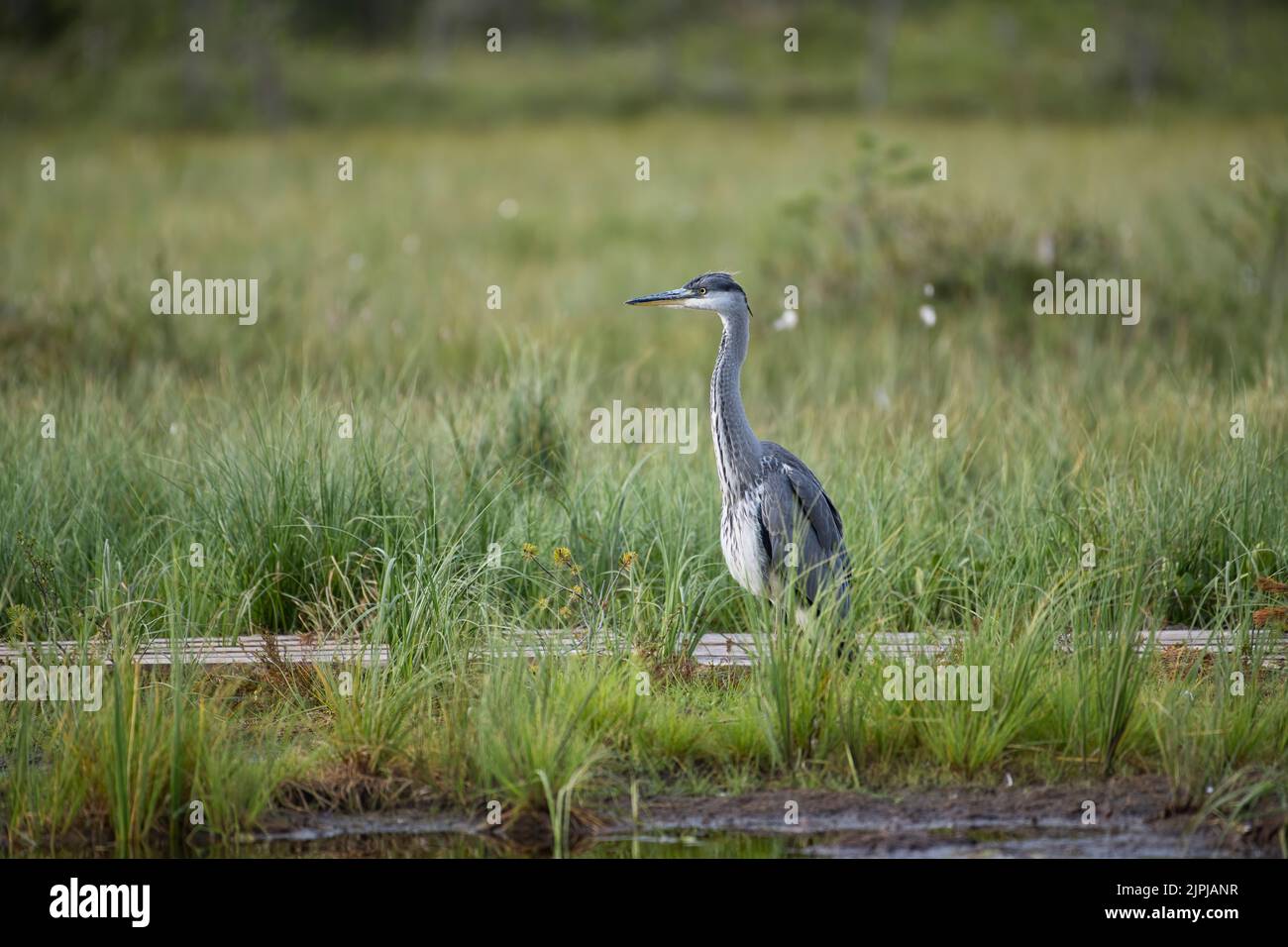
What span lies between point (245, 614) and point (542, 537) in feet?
4.61

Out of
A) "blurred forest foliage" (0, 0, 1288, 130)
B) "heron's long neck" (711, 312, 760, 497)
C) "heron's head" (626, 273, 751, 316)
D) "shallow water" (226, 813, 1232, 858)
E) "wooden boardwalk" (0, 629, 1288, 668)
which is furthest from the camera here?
"blurred forest foliage" (0, 0, 1288, 130)

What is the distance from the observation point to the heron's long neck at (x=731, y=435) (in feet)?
20.7

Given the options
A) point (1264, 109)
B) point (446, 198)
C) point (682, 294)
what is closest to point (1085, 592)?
point (682, 294)

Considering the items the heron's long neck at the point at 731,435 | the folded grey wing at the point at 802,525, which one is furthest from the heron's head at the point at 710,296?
the folded grey wing at the point at 802,525

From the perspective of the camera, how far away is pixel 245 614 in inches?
267

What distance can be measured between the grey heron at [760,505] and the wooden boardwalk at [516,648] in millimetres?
303

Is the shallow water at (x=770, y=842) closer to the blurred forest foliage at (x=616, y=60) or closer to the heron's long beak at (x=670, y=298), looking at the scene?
the heron's long beak at (x=670, y=298)

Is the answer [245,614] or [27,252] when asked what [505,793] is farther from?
[27,252]

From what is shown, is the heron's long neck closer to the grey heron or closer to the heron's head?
the grey heron

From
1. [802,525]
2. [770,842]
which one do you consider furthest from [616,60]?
[770,842]

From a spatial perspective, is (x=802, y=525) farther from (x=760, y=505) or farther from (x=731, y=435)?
(x=731, y=435)

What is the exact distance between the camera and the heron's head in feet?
21.4

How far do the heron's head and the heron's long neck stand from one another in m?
0.15

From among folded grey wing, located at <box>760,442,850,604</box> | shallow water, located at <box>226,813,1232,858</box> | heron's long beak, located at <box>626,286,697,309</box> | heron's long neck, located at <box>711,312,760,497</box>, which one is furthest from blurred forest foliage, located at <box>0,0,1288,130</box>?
shallow water, located at <box>226,813,1232,858</box>
